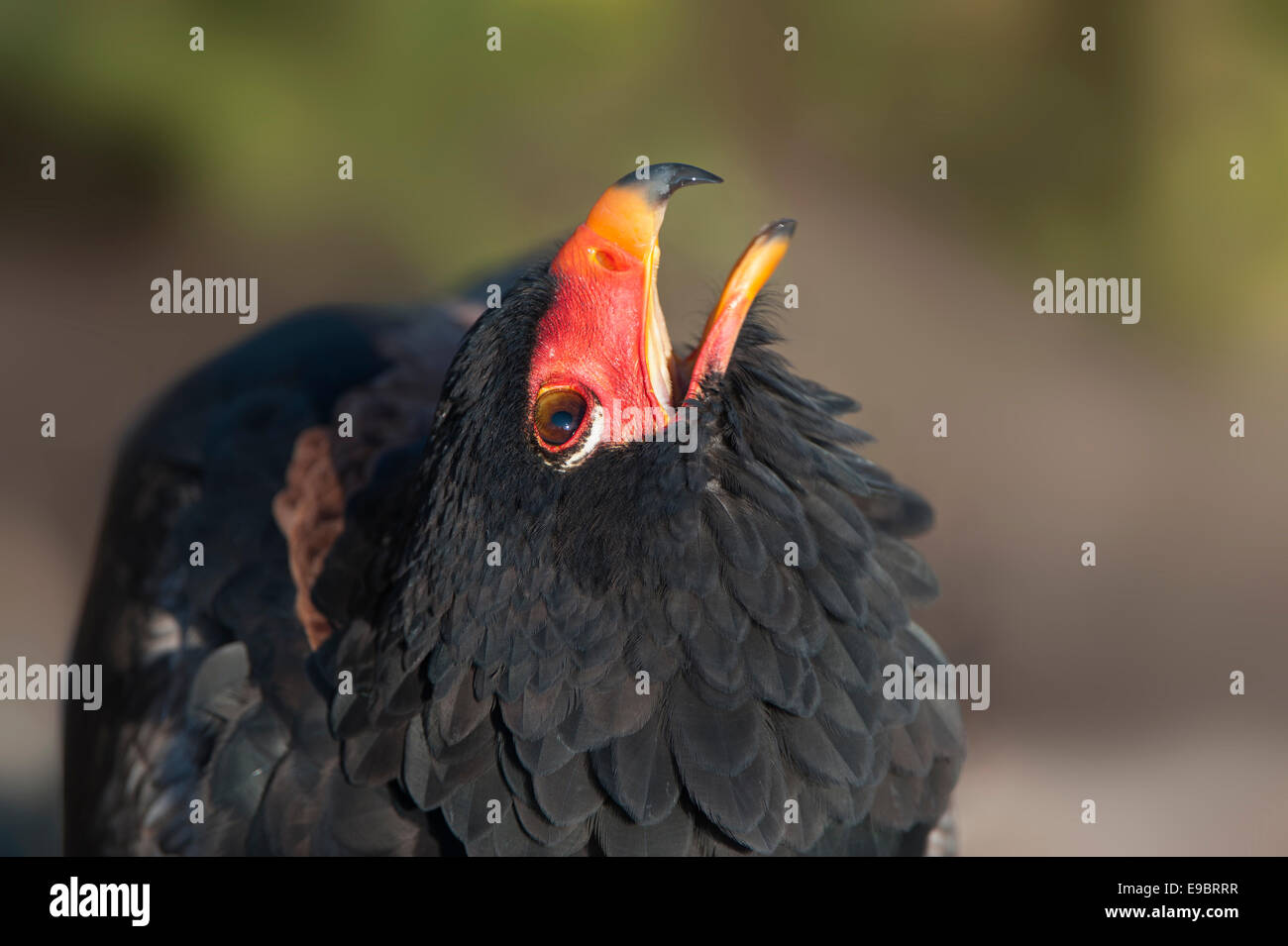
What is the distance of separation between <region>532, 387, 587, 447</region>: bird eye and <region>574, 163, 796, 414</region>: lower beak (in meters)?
0.18

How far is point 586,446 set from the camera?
8.11ft

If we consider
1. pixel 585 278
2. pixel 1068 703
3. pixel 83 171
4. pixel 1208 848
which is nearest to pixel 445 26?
pixel 83 171

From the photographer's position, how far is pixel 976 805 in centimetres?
502

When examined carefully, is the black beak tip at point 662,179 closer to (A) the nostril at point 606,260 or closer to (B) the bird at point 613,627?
(B) the bird at point 613,627

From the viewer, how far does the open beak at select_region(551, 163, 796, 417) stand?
97.7 inches

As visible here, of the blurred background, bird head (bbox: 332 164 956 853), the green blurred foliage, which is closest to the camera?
bird head (bbox: 332 164 956 853)

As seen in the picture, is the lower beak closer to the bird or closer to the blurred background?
the bird

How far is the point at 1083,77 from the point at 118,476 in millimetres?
5865

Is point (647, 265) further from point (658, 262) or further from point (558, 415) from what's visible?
point (558, 415)

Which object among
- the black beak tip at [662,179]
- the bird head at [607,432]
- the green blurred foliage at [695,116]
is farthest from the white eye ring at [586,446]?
the green blurred foliage at [695,116]

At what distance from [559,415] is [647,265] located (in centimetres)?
42

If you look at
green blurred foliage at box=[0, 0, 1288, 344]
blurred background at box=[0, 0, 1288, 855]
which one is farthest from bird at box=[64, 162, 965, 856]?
green blurred foliage at box=[0, 0, 1288, 344]
